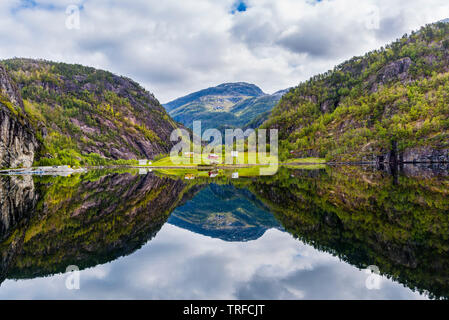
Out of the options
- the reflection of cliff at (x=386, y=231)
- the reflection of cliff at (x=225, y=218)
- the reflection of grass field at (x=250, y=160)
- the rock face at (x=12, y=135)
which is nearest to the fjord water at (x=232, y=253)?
the reflection of cliff at (x=386, y=231)

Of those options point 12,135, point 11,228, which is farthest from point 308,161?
point 11,228

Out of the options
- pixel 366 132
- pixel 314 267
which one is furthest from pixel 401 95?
pixel 314 267

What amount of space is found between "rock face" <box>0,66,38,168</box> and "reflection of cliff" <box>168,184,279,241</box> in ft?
354

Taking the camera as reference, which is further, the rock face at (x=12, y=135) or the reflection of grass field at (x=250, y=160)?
the reflection of grass field at (x=250, y=160)

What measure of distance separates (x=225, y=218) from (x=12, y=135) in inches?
4864

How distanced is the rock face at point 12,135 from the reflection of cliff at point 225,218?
108 metres

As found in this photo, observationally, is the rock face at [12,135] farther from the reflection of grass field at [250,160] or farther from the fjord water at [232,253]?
the fjord water at [232,253]

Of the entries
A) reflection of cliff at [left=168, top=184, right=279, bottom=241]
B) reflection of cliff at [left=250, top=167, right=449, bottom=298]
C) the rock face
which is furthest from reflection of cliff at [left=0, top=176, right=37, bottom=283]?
the rock face

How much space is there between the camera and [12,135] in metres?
112

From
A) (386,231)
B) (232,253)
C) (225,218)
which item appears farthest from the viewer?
(225,218)

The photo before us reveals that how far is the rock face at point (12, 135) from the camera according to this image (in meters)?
107

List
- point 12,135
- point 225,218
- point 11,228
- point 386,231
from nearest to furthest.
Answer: point 386,231 < point 11,228 < point 225,218 < point 12,135

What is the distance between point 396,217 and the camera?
60.5 ft

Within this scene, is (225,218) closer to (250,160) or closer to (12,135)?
(12,135)
